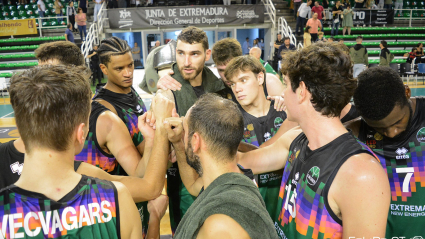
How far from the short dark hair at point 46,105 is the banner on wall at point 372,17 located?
64.6 ft

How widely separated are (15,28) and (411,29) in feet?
71.8

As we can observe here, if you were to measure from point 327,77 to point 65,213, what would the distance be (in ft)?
4.65

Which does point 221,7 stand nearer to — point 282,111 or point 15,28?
point 15,28

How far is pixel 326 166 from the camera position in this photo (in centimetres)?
170

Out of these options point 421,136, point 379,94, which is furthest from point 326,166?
point 421,136

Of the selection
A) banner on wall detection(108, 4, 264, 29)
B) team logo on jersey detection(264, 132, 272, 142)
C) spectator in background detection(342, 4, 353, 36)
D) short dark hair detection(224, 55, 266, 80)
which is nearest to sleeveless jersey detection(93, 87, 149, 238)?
short dark hair detection(224, 55, 266, 80)

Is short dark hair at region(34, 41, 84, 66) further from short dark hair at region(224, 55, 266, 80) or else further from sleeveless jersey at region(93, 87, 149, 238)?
short dark hair at region(224, 55, 266, 80)

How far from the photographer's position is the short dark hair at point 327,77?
1757 mm

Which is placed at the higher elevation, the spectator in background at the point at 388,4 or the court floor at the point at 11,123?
the spectator in background at the point at 388,4

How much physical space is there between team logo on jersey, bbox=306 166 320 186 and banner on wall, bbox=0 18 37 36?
1929cm

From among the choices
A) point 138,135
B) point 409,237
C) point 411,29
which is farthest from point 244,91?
point 411,29

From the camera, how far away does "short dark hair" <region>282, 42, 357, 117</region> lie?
1.76m

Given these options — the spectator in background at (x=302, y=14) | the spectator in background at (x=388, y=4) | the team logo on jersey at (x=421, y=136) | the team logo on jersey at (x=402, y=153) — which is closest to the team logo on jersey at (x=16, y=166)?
the team logo on jersey at (x=402, y=153)

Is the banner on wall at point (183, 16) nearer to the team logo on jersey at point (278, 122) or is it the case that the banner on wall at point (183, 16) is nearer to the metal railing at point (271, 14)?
the metal railing at point (271, 14)
